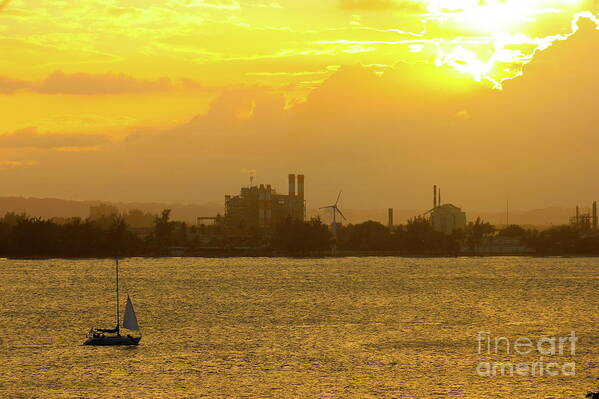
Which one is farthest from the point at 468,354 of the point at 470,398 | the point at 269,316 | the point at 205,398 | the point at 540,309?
the point at 540,309

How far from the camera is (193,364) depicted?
344 feet

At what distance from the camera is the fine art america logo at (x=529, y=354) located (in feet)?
331

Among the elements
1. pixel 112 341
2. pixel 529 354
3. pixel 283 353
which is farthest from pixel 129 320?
pixel 529 354

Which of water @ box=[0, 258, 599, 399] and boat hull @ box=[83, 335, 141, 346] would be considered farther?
boat hull @ box=[83, 335, 141, 346]

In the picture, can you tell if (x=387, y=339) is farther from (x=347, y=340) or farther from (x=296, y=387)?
(x=296, y=387)

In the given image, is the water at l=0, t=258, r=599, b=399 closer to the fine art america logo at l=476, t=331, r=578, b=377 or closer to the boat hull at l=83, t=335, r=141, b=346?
the fine art america logo at l=476, t=331, r=578, b=377

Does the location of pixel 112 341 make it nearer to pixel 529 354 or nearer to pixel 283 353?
pixel 283 353

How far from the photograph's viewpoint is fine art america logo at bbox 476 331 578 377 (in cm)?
10094

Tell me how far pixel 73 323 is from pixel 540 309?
82444 millimetres

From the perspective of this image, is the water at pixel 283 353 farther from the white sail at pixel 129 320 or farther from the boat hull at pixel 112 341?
the white sail at pixel 129 320

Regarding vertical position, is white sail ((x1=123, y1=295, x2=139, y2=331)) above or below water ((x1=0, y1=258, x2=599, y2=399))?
above

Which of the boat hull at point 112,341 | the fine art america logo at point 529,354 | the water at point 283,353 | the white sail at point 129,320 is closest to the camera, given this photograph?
the water at point 283,353

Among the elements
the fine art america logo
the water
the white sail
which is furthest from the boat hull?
the fine art america logo

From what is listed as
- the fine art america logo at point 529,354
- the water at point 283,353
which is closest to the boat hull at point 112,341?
the water at point 283,353
